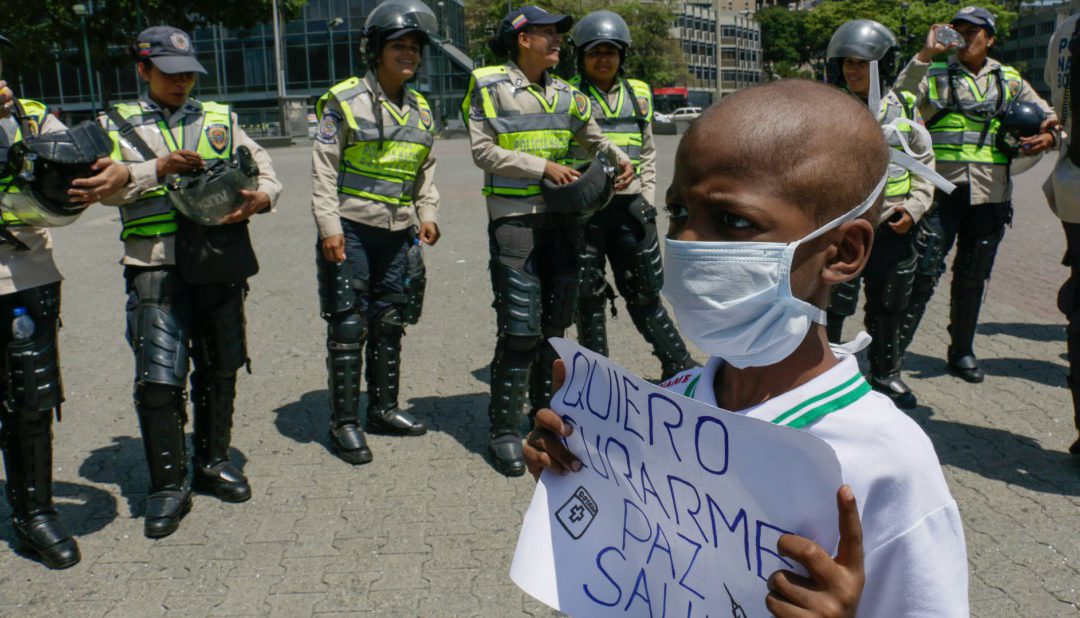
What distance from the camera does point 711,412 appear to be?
1.42 m

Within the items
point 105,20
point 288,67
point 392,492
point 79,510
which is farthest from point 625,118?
point 288,67

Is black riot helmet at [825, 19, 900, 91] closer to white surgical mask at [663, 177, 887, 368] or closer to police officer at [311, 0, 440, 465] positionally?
police officer at [311, 0, 440, 465]

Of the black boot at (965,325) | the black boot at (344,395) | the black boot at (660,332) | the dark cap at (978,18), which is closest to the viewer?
the black boot at (344,395)

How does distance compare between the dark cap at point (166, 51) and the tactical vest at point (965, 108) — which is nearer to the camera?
the dark cap at point (166, 51)

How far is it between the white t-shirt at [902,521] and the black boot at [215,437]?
3773mm

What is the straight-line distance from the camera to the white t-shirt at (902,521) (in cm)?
135

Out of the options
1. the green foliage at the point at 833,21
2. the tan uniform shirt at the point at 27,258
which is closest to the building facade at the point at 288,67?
the green foliage at the point at 833,21

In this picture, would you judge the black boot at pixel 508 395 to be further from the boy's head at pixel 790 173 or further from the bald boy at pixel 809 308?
the boy's head at pixel 790 173

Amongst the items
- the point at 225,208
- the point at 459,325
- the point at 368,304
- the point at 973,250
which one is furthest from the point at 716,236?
the point at 459,325

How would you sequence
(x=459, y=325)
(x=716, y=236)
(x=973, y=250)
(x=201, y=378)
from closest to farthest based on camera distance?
(x=716, y=236) < (x=201, y=378) < (x=973, y=250) < (x=459, y=325)

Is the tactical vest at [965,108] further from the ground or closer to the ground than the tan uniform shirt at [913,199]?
further from the ground

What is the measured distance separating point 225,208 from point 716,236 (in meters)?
3.16

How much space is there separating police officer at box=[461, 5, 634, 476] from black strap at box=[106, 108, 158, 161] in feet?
5.04

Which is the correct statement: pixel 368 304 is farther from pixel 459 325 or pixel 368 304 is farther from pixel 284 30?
pixel 284 30
